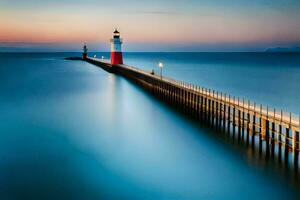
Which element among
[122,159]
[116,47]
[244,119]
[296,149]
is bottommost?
[122,159]

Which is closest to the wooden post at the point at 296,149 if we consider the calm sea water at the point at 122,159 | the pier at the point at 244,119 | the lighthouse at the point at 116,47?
the pier at the point at 244,119

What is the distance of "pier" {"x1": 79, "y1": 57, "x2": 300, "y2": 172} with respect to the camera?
1314 centimetres

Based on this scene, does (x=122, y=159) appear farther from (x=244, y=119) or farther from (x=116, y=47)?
(x=116, y=47)

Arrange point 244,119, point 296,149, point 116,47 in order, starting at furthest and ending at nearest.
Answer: point 116,47 → point 244,119 → point 296,149

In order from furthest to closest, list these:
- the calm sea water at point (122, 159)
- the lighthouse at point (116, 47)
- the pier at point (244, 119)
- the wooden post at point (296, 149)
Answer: the lighthouse at point (116, 47) → the pier at point (244, 119) → the wooden post at point (296, 149) → the calm sea water at point (122, 159)

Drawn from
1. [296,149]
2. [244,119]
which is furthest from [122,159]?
[296,149]

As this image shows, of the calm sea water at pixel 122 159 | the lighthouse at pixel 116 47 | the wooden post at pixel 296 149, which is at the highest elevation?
the lighthouse at pixel 116 47

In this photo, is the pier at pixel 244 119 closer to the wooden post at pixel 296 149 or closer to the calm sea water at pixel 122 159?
the wooden post at pixel 296 149

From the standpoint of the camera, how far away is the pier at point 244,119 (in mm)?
13141

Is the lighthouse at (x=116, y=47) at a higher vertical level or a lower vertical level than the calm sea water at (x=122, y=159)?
higher

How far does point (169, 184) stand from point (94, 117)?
1193cm

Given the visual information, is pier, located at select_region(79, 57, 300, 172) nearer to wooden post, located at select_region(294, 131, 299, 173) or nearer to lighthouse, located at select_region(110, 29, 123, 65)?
wooden post, located at select_region(294, 131, 299, 173)

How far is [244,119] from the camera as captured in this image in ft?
52.9

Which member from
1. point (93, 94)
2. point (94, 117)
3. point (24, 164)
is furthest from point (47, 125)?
point (93, 94)
